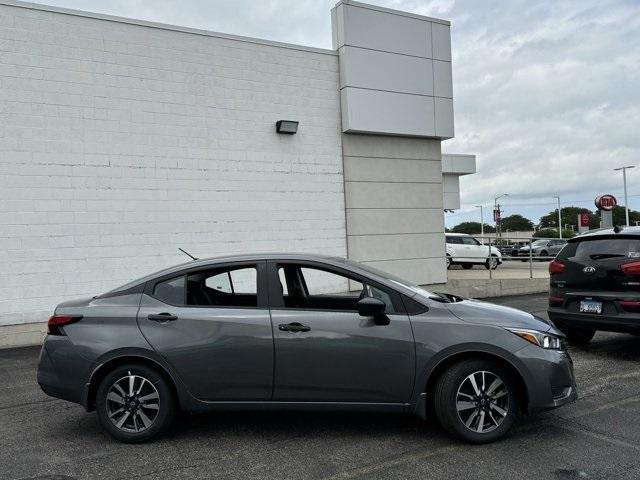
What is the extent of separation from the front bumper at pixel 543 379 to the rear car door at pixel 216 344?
1.99 metres

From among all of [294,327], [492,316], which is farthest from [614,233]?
[294,327]

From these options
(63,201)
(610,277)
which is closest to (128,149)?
(63,201)

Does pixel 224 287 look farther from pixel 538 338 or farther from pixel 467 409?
pixel 538 338

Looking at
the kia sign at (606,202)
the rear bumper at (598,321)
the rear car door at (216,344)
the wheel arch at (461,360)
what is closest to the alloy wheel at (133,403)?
the rear car door at (216,344)

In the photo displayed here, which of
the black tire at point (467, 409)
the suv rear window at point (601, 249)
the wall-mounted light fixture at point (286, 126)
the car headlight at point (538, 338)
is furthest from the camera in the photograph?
the wall-mounted light fixture at point (286, 126)

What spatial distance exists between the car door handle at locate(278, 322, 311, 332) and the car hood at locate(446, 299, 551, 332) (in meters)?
1.16

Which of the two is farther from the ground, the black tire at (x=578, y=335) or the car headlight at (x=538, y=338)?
the car headlight at (x=538, y=338)

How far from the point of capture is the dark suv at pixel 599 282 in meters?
6.97

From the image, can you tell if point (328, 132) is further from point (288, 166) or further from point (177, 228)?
point (177, 228)

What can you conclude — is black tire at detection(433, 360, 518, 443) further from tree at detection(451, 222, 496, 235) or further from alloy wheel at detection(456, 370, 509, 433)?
tree at detection(451, 222, 496, 235)

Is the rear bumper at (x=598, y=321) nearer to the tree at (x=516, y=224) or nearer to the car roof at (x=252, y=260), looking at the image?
the car roof at (x=252, y=260)

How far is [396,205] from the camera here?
13805mm

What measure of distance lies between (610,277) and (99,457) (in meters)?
6.11

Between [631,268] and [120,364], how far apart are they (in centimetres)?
591
